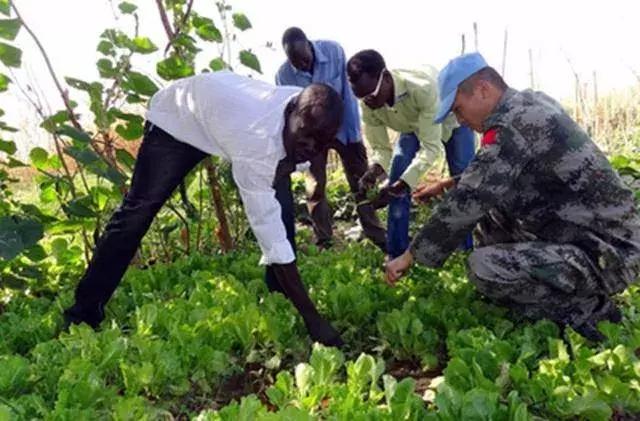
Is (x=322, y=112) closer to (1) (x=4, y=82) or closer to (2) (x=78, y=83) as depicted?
(2) (x=78, y=83)

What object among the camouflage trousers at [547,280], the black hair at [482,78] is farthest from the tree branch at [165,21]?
the camouflage trousers at [547,280]

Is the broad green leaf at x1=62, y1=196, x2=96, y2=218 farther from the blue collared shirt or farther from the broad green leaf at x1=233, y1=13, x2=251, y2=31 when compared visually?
the blue collared shirt

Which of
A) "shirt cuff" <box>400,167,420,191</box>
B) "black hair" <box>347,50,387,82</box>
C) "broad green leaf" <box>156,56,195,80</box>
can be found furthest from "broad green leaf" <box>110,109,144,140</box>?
"shirt cuff" <box>400,167,420,191</box>

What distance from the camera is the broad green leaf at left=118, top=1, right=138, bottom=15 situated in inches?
165

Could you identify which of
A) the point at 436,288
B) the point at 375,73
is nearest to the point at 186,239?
the point at 375,73

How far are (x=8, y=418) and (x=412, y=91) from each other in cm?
312

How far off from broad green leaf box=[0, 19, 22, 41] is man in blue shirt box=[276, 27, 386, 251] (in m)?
1.79

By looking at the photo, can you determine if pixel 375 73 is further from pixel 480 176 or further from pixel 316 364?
pixel 316 364

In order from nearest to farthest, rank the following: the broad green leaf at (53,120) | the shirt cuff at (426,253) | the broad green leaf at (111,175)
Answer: the shirt cuff at (426,253), the broad green leaf at (111,175), the broad green leaf at (53,120)

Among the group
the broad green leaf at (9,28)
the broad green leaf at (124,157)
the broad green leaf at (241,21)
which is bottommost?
the broad green leaf at (124,157)

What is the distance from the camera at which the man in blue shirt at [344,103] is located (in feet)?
15.6

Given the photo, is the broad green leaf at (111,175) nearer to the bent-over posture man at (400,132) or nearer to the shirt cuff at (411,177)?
the bent-over posture man at (400,132)

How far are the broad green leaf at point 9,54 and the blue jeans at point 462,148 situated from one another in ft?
9.29

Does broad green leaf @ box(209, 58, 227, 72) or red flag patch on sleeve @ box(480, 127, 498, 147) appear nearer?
red flag patch on sleeve @ box(480, 127, 498, 147)
